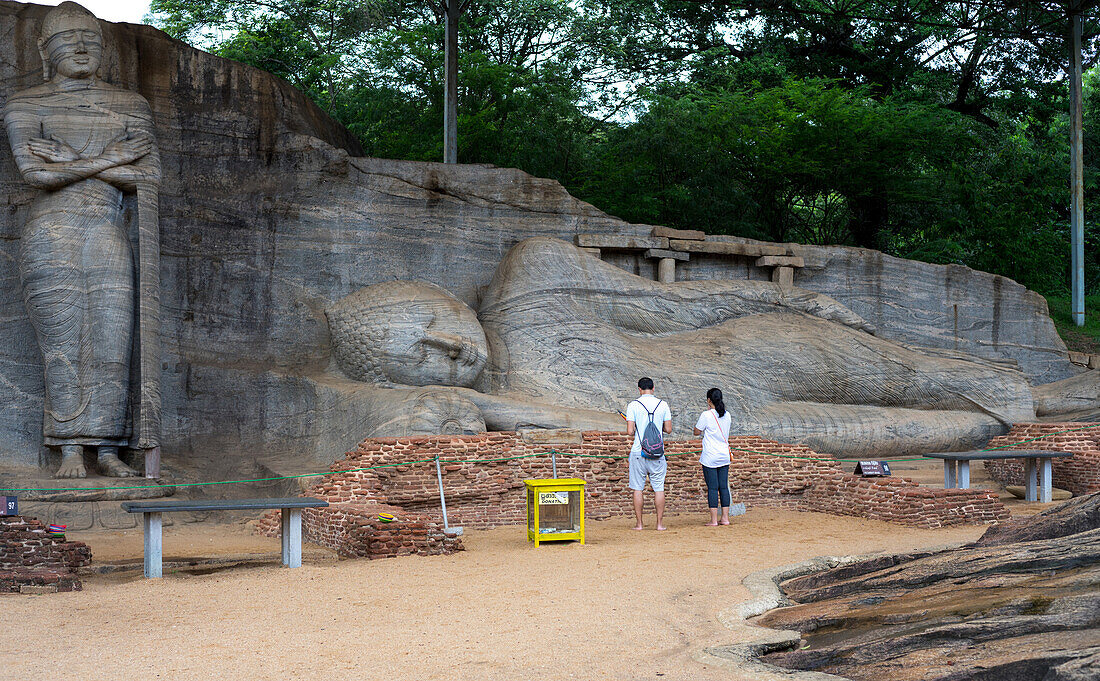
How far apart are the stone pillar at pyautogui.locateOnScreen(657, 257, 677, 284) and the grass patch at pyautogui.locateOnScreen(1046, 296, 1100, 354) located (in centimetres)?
689

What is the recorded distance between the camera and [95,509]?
8.83 meters

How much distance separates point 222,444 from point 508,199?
4451 mm

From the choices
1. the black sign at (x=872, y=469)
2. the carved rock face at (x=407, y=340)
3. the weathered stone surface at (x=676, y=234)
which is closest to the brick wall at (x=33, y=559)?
the carved rock face at (x=407, y=340)

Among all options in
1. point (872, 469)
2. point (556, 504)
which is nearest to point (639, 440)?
point (556, 504)

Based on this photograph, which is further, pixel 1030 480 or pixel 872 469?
pixel 1030 480

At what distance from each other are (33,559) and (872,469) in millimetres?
7068

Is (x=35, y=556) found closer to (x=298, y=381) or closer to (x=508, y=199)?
(x=298, y=381)

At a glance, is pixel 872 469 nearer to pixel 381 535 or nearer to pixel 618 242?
pixel 618 242

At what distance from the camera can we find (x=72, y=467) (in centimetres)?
940

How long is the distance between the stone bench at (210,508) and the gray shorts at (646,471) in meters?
2.51

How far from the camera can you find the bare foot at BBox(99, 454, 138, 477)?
375 inches

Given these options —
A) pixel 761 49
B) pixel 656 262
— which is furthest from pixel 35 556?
pixel 761 49

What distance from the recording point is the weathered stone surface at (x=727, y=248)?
13023mm

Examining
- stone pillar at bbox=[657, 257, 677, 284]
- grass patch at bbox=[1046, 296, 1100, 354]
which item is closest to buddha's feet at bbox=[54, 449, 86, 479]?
stone pillar at bbox=[657, 257, 677, 284]
